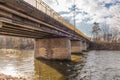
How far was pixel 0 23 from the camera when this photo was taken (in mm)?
14406

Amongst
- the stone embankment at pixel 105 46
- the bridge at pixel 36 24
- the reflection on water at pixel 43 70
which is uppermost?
the bridge at pixel 36 24

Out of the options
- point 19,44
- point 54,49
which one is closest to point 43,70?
point 54,49

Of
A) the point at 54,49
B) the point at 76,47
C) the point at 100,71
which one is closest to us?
the point at 100,71

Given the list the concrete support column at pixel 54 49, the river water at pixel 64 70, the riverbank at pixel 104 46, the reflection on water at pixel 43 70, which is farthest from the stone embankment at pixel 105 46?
the reflection on water at pixel 43 70

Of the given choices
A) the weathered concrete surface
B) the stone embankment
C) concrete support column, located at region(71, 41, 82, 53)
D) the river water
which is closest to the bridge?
the river water

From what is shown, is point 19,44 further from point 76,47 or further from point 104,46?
point 76,47

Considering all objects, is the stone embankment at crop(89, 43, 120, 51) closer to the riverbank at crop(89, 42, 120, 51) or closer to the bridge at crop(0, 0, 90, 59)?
the riverbank at crop(89, 42, 120, 51)

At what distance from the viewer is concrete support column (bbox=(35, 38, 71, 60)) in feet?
118

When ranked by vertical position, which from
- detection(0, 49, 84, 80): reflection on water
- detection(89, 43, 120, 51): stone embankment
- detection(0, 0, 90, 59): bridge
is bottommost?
detection(0, 49, 84, 80): reflection on water

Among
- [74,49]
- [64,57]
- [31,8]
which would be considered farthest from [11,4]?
[74,49]

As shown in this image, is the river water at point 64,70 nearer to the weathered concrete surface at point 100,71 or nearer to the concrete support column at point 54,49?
the weathered concrete surface at point 100,71

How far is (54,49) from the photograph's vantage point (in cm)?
3653

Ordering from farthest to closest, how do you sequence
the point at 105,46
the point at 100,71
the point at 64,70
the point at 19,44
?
the point at 19,44 → the point at 105,46 → the point at 64,70 → the point at 100,71

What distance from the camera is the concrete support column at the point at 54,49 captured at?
36000 mm
